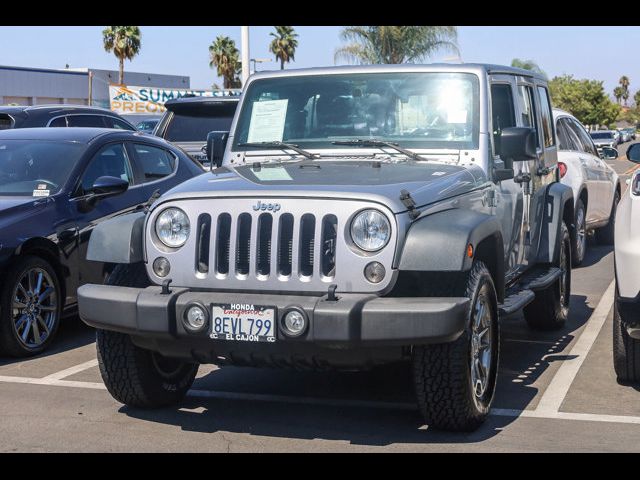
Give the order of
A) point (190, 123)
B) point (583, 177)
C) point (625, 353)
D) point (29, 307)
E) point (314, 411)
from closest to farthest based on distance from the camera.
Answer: point (314, 411) < point (625, 353) < point (29, 307) < point (583, 177) < point (190, 123)

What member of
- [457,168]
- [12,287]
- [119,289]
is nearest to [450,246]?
[457,168]

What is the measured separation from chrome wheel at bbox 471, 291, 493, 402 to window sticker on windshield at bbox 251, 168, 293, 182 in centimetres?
122

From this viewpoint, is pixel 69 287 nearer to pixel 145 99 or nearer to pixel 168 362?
pixel 168 362

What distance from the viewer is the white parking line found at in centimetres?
598

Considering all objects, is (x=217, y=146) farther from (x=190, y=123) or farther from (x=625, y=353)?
(x=190, y=123)

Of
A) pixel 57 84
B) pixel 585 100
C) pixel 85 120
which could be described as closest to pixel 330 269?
pixel 85 120

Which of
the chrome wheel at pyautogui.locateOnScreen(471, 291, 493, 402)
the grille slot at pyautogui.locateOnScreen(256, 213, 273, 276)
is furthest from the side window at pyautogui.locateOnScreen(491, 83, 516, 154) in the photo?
the grille slot at pyautogui.locateOnScreen(256, 213, 273, 276)

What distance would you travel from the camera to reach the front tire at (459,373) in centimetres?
505

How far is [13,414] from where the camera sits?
19.2 ft

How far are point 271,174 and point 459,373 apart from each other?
1.56 meters

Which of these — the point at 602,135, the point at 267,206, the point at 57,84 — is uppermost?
the point at 57,84

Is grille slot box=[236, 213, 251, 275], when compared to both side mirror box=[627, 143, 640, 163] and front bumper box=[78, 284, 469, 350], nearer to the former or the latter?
front bumper box=[78, 284, 469, 350]

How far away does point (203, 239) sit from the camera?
5234 millimetres

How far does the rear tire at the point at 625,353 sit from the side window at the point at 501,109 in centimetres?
135
